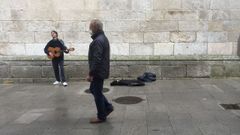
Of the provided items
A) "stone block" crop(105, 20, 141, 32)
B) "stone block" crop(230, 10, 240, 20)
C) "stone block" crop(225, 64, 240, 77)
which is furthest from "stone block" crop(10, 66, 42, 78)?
"stone block" crop(230, 10, 240, 20)

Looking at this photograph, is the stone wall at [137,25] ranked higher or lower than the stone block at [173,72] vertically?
higher

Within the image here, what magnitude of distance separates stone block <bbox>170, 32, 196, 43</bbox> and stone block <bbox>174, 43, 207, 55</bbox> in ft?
0.41

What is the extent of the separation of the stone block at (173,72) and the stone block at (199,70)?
0.18 m

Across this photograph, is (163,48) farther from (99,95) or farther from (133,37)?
(99,95)

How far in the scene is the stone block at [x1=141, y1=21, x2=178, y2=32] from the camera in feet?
33.6

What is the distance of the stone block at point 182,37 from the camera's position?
1027 centimetres

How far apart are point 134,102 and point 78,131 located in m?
2.29

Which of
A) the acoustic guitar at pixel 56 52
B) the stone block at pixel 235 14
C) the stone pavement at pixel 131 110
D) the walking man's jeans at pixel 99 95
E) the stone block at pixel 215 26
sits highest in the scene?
the stone block at pixel 235 14

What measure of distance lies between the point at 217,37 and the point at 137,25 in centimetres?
247

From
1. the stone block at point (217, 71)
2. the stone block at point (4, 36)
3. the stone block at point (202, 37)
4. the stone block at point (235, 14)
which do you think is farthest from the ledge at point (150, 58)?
the stone block at point (235, 14)

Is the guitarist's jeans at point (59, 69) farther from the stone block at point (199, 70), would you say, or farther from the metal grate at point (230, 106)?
the metal grate at point (230, 106)

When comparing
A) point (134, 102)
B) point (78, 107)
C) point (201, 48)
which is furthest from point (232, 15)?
point (78, 107)

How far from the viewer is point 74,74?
1054 centimetres

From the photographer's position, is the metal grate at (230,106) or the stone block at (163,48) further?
the stone block at (163,48)
